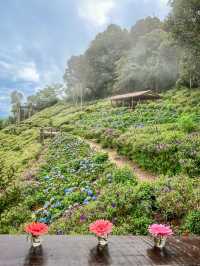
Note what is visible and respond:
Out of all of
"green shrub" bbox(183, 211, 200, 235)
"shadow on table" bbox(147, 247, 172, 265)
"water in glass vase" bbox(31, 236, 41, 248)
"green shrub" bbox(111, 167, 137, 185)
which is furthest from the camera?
"green shrub" bbox(111, 167, 137, 185)

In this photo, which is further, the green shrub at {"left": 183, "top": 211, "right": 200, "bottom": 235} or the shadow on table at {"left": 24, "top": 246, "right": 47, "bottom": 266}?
the green shrub at {"left": 183, "top": 211, "right": 200, "bottom": 235}

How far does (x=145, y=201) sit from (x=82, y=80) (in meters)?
59.1

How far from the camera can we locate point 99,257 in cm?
205

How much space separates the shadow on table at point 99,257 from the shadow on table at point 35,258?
1.09 feet

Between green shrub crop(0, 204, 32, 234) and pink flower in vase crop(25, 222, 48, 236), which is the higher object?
pink flower in vase crop(25, 222, 48, 236)

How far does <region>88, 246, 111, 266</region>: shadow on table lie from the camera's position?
1.97 m

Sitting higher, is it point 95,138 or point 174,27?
point 174,27

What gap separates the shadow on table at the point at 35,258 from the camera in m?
1.93

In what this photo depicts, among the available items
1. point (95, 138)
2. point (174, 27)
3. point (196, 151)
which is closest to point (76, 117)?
point (95, 138)

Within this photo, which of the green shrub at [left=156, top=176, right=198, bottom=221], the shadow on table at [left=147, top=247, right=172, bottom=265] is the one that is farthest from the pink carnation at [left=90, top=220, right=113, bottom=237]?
the green shrub at [left=156, top=176, right=198, bottom=221]

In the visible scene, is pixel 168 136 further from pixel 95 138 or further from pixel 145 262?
pixel 145 262

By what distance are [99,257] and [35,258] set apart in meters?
0.46

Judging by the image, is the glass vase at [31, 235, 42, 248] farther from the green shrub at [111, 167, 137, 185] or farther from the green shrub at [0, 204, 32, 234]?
the green shrub at [111, 167, 137, 185]

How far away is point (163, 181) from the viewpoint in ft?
24.5
